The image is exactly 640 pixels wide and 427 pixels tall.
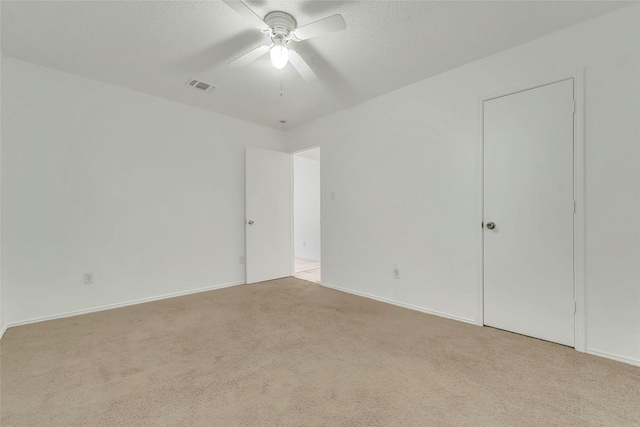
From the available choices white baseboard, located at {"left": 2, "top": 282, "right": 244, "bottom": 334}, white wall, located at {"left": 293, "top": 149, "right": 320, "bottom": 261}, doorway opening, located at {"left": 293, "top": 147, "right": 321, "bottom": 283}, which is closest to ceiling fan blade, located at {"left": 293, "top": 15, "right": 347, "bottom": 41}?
white baseboard, located at {"left": 2, "top": 282, "right": 244, "bottom": 334}

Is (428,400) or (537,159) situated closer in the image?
(428,400)

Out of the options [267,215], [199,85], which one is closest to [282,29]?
[199,85]

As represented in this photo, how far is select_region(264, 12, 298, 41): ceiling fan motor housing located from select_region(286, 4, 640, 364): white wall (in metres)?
1.63

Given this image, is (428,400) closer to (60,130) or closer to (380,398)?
(380,398)

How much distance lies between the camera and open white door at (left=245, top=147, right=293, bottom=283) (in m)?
4.20

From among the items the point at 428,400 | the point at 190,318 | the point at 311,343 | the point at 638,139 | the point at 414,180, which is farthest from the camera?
the point at 414,180

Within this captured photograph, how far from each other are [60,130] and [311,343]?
323 cm

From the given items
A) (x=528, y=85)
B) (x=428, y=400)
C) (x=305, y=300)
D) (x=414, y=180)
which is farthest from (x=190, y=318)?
(x=528, y=85)

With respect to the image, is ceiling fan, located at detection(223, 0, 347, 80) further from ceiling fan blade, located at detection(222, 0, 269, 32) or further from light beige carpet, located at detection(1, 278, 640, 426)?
light beige carpet, located at detection(1, 278, 640, 426)

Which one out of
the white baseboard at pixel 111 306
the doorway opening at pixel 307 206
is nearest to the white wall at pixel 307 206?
the doorway opening at pixel 307 206

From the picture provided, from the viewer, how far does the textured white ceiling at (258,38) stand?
1940 millimetres

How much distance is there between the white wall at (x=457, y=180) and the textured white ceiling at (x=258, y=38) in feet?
0.72

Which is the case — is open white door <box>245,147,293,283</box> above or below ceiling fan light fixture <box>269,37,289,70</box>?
below

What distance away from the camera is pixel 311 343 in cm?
224
